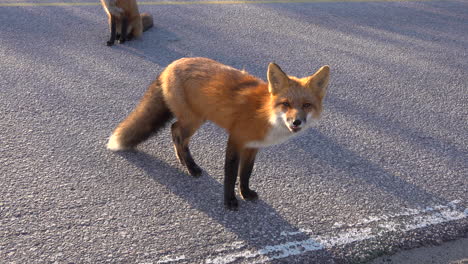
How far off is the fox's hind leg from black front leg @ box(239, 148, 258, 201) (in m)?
0.48

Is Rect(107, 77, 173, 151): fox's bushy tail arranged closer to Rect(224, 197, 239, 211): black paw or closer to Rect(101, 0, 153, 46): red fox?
Rect(224, 197, 239, 211): black paw

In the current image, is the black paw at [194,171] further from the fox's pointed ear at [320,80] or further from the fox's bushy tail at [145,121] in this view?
the fox's pointed ear at [320,80]

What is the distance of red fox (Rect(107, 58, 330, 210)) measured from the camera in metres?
2.93

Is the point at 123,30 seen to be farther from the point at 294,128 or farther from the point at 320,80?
the point at 294,128

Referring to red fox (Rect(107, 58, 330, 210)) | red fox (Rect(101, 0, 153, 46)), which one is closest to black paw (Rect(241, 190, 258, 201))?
red fox (Rect(107, 58, 330, 210))

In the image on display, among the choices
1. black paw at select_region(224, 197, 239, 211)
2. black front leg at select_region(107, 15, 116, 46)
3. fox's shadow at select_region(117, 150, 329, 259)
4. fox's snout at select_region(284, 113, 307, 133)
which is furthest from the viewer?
black front leg at select_region(107, 15, 116, 46)

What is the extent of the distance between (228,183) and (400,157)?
1.77 metres

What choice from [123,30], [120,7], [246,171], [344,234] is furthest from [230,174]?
[120,7]

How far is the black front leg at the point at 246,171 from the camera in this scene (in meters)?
3.19

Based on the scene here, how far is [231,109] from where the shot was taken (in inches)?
125

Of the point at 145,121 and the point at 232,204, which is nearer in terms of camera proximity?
the point at 232,204

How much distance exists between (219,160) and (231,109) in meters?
0.84

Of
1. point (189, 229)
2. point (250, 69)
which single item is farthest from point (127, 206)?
point (250, 69)

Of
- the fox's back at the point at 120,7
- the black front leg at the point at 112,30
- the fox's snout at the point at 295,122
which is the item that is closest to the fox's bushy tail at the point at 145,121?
the fox's snout at the point at 295,122
